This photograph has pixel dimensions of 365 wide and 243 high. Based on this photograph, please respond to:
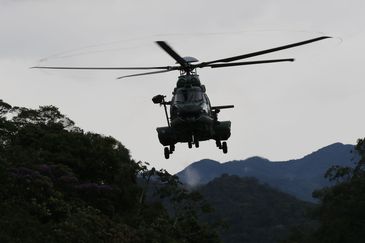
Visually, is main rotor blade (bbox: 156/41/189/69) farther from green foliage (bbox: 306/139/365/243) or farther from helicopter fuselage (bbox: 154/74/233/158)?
green foliage (bbox: 306/139/365/243)

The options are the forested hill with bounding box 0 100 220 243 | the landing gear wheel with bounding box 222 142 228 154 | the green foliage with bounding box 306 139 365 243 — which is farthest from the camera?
the green foliage with bounding box 306 139 365 243

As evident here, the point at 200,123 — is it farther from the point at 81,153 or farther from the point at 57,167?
the point at 81,153

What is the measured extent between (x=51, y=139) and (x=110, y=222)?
942 cm

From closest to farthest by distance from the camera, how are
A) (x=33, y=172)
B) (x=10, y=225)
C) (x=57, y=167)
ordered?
1. (x=10, y=225)
2. (x=33, y=172)
3. (x=57, y=167)

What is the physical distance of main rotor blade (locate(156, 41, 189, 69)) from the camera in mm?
16958

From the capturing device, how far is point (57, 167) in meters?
39.9

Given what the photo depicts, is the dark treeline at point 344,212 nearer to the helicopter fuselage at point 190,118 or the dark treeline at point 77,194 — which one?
the dark treeline at point 77,194

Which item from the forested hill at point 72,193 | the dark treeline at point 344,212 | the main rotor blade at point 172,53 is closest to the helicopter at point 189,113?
the main rotor blade at point 172,53

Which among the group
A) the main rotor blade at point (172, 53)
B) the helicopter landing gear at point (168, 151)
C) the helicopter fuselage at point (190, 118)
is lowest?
the helicopter landing gear at point (168, 151)

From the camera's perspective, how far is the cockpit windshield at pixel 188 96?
793 inches

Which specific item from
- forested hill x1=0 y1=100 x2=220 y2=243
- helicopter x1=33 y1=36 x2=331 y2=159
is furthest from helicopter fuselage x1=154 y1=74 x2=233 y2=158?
forested hill x1=0 y1=100 x2=220 y2=243

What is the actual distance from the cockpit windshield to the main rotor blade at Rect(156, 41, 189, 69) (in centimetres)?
73

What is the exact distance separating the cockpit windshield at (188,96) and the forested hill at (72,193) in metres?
12.9

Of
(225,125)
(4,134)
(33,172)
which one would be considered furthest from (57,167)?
(225,125)
